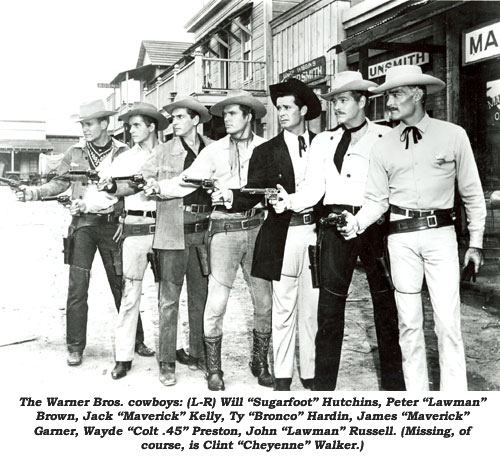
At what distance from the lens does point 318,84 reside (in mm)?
11672

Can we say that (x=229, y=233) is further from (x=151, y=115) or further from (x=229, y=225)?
(x=151, y=115)

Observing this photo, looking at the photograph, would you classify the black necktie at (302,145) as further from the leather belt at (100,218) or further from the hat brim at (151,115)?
the leather belt at (100,218)

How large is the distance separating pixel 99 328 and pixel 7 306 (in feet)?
5.52

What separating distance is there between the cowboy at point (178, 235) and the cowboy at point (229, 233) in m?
0.19

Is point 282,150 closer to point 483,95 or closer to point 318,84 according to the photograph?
point 483,95

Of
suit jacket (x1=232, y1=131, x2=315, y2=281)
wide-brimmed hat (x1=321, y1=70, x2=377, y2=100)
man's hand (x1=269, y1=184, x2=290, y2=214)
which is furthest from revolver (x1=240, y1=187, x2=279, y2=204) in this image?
wide-brimmed hat (x1=321, y1=70, x2=377, y2=100)

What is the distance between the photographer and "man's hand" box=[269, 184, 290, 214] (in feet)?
12.4

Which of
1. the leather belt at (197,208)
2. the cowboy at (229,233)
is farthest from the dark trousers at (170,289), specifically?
the cowboy at (229,233)

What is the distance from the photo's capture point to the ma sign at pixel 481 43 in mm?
7152

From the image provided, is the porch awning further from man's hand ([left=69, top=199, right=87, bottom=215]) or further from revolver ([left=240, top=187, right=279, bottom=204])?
revolver ([left=240, top=187, right=279, bottom=204])

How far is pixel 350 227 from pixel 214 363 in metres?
1.47

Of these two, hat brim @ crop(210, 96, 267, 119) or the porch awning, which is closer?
hat brim @ crop(210, 96, 267, 119)

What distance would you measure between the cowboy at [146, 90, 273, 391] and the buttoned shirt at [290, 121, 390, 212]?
1.74 ft

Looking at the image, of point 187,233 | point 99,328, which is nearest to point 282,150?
point 187,233
